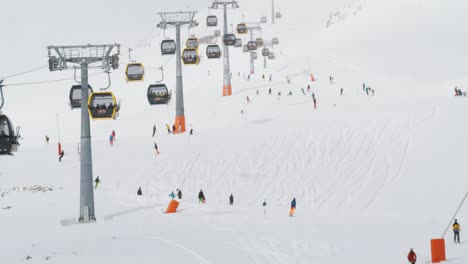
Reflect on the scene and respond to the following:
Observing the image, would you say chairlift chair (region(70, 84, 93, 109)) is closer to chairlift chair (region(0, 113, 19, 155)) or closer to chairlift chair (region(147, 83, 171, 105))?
chairlift chair (region(0, 113, 19, 155))

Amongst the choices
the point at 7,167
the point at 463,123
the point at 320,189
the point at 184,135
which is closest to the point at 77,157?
the point at 7,167

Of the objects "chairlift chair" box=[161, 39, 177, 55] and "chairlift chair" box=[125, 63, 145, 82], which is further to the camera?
"chairlift chair" box=[161, 39, 177, 55]

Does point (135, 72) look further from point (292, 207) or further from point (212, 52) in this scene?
point (212, 52)

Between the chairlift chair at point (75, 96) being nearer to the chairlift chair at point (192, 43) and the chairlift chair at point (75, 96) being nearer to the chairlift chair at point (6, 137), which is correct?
the chairlift chair at point (6, 137)

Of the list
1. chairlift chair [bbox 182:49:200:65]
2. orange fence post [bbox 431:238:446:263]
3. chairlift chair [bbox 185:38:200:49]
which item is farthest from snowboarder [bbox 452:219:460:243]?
chairlift chair [bbox 185:38:200:49]

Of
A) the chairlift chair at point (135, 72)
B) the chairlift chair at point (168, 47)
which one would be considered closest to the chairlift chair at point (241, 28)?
the chairlift chair at point (168, 47)
